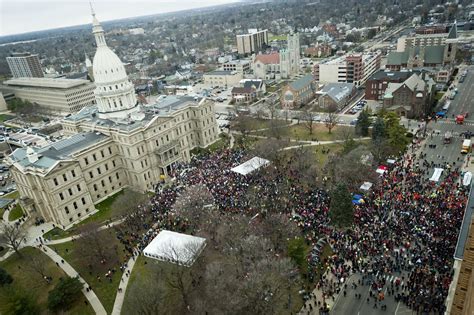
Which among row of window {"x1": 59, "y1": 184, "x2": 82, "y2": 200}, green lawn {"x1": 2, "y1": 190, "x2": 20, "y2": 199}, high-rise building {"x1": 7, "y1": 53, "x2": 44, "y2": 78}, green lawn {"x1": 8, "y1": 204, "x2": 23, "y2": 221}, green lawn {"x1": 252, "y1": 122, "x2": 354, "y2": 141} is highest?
high-rise building {"x1": 7, "y1": 53, "x2": 44, "y2": 78}

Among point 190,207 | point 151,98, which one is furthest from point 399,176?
point 151,98

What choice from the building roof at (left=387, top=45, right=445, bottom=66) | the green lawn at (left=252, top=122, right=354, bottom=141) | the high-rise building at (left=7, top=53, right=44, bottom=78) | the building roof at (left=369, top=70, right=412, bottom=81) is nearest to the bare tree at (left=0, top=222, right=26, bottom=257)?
the green lawn at (left=252, top=122, right=354, bottom=141)

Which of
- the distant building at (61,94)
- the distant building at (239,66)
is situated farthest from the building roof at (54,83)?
the distant building at (239,66)

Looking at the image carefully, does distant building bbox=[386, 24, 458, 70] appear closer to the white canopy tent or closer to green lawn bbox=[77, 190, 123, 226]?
the white canopy tent

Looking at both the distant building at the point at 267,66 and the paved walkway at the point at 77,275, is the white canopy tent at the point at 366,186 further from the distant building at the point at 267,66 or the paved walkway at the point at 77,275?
the distant building at the point at 267,66

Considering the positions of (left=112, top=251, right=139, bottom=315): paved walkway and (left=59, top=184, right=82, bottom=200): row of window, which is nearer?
(left=112, top=251, right=139, bottom=315): paved walkway

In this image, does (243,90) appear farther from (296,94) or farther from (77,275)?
(77,275)
